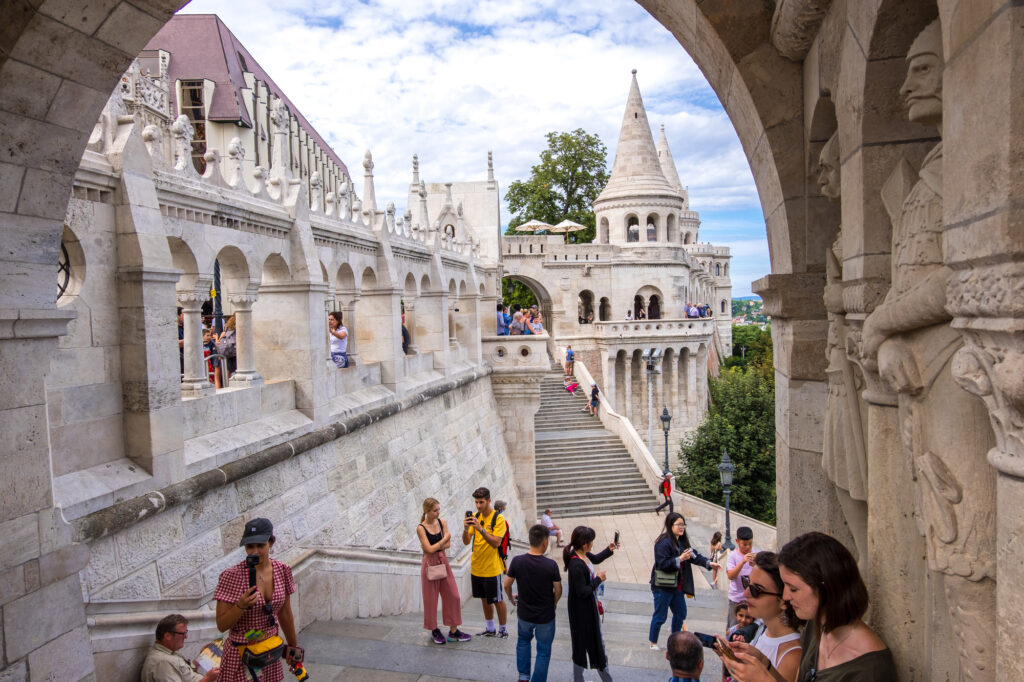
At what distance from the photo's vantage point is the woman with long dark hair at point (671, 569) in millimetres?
6391

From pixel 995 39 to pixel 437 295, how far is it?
14028 millimetres

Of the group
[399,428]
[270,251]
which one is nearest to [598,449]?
[399,428]

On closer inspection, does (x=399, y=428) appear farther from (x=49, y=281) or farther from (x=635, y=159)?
(x=635, y=159)

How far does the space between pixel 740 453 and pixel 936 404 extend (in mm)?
26859

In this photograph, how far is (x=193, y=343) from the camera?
22.8 ft

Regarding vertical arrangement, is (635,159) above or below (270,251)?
above

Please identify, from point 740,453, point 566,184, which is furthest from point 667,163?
point 740,453

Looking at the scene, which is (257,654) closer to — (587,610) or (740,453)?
(587,610)

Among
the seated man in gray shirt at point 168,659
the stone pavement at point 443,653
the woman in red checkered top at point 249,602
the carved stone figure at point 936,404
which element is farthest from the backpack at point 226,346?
the carved stone figure at point 936,404

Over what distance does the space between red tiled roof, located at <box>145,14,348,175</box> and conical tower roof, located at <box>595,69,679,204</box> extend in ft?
66.2

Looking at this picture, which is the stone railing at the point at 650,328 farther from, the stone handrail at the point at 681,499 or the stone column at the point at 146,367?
the stone column at the point at 146,367

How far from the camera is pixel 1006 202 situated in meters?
1.51

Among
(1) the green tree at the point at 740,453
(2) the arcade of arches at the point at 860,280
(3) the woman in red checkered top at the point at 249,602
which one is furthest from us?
(1) the green tree at the point at 740,453

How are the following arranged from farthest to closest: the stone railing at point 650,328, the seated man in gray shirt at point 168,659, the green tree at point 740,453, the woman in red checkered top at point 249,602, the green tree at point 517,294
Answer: the green tree at point 517,294 < the stone railing at point 650,328 < the green tree at point 740,453 < the seated man in gray shirt at point 168,659 < the woman in red checkered top at point 249,602
